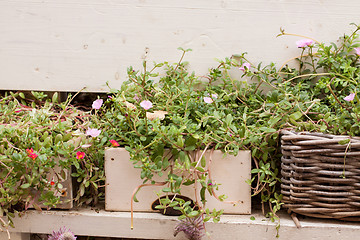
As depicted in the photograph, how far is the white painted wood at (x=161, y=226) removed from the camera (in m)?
0.99

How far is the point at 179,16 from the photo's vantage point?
1343mm

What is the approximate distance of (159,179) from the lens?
104cm

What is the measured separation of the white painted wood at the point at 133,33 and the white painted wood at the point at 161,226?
0.51 metres

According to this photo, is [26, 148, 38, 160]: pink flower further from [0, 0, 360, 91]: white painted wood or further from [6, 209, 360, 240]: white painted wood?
[0, 0, 360, 91]: white painted wood

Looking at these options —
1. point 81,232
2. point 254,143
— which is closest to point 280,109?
point 254,143

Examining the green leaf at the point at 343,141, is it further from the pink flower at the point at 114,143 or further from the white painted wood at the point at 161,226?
the pink flower at the point at 114,143

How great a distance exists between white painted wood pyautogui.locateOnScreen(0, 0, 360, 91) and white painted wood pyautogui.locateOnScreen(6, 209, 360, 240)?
505 millimetres

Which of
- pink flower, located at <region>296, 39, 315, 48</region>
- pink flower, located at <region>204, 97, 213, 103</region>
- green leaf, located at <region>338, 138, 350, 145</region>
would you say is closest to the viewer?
green leaf, located at <region>338, 138, 350, 145</region>

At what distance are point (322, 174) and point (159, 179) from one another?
0.41 meters

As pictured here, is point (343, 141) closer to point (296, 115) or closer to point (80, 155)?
point (296, 115)

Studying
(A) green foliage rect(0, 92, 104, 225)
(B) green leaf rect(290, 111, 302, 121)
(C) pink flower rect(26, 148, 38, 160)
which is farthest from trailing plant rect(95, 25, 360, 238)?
(C) pink flower rect(26, 148, 38, 160)

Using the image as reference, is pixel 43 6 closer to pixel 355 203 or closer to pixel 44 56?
pixel 44 56

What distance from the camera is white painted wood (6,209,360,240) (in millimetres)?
986

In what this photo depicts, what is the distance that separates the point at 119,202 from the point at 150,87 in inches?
13.5
